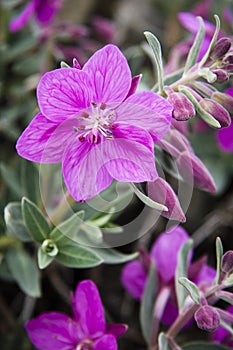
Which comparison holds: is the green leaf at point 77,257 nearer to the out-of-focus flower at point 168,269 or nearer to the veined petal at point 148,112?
the out-of-focus flower at point 168,269

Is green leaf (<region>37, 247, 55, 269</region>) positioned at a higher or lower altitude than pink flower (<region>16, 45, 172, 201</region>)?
lower

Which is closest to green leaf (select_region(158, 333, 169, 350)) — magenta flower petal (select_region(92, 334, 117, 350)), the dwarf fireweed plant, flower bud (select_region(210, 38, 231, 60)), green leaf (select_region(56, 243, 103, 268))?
the dwarf fireweed plant

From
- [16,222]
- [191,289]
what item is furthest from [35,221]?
[191,289]

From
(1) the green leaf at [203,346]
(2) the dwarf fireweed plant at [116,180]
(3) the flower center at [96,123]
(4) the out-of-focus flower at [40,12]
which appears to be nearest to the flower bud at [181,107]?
(2) the dwarf fireweed plant at [116,180]

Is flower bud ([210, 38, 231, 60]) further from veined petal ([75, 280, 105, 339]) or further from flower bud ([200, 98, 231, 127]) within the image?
veined petal ([75, 280, 105, 339])

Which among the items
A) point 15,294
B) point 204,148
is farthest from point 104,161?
point 204,148
